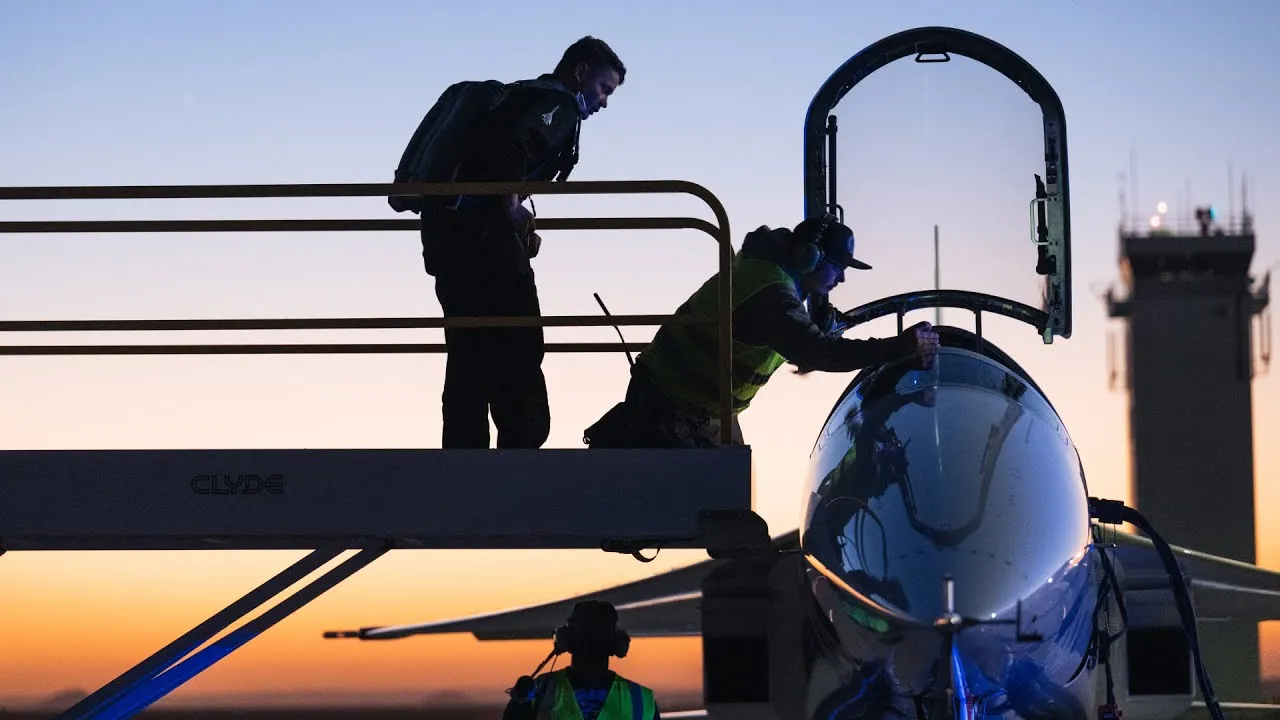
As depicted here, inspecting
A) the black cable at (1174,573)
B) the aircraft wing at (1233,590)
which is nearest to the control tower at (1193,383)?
the aircraft wing at (1233,590)

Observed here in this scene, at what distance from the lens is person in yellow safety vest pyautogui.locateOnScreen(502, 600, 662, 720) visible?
6.67 meters

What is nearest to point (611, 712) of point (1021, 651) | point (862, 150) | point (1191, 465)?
point (1021, 651)

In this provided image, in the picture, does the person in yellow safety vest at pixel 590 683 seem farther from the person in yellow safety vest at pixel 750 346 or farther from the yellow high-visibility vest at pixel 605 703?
the person in yellow safety vest at pixel 750 346

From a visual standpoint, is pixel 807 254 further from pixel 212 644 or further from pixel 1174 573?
pixel 212 644

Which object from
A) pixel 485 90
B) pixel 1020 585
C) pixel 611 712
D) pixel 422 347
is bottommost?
pixel 611 712

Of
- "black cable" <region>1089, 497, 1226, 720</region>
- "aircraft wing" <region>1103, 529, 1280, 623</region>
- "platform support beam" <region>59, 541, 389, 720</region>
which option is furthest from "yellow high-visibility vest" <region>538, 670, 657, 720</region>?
"aircraft wing" <region>1103, 529, 1280, 623</region>

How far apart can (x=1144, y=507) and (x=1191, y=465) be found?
2305 mm

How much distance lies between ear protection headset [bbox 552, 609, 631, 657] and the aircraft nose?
2.71 ft

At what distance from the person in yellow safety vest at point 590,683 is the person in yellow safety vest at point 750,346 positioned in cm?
119

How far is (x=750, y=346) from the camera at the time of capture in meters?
7.61

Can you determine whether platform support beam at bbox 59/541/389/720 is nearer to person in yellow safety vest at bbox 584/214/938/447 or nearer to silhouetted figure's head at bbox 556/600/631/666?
silhouetted figure's head at bbox 556/600/631/666

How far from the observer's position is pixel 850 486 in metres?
6.96

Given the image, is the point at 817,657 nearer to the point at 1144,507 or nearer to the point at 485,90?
the point at 485,90

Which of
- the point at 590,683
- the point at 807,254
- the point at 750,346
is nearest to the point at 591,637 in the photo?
the point at 590,683
